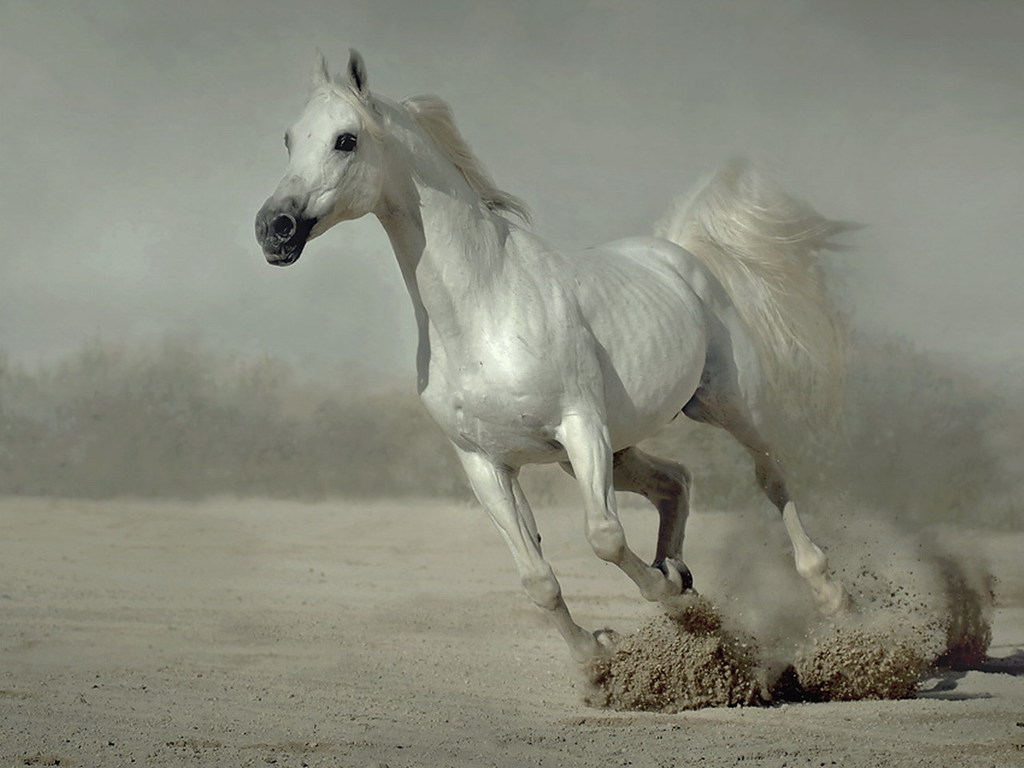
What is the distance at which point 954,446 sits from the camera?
28.4ft

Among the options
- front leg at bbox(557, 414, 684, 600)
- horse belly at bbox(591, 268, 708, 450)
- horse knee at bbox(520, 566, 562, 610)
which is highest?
horse belly at bbox(591, 268, 708, 450)

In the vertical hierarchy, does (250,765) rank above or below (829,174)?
below

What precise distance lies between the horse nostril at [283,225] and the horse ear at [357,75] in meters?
0.50

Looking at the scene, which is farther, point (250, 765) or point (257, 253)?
point (257, 253)

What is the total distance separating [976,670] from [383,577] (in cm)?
395

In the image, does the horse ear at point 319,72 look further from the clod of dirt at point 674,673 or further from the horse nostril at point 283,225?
the clod of dirt at point 674,673

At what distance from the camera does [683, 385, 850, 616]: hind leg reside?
5.15 m

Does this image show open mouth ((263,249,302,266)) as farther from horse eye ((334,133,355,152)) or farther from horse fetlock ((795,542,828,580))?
horse fetlock ((795,542,828,580))

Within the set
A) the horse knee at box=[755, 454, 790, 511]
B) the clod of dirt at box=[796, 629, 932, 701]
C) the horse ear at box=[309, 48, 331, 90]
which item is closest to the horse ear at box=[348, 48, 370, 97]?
the horse ear at box=[309, 48, 331, 90]

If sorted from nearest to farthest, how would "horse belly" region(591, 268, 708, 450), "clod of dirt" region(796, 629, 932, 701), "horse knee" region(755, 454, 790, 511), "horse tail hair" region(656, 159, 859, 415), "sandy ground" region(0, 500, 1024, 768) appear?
1. "sandy ground" region(0, 500, 1024, 768)
2. "horse belly" region(591, 268, 708, 450)
3. "clod of dirt" region(796, 629, 932, 701)
4. "horse knee" region(755, 454, 790, 511)
5. "horse tail hair" region(656, 159, 859, 415)

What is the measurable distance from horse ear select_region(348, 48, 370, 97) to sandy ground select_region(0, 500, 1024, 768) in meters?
1.95

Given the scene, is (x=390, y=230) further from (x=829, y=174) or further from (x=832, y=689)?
(x=829, y=174)

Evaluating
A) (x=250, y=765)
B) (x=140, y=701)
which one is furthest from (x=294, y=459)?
(x=250, y=765)

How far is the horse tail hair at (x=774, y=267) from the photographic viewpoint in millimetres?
5578
